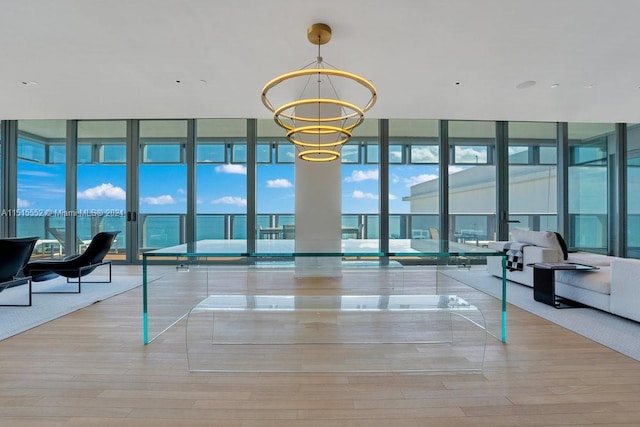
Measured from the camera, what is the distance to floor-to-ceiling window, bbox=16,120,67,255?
6297 millimetres

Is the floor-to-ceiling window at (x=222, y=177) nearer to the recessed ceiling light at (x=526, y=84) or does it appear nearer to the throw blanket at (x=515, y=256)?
the throw blanket at (x=515, y=256)

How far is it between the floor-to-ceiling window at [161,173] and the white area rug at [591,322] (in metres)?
5.55

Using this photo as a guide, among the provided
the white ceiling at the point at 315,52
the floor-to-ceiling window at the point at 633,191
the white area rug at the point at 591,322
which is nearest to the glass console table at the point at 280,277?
the white area rug at the point at 591,322

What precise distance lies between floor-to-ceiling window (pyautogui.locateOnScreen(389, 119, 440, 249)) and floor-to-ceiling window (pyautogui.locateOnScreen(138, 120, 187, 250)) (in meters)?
4.11

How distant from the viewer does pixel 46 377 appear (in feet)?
6.48

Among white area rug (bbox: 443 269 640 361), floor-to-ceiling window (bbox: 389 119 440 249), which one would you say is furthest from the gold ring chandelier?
white area rug (bbox: 443 269 640 361)

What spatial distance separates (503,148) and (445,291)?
382 centimetres

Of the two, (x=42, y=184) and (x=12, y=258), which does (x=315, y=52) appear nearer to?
(x=12, y=258)

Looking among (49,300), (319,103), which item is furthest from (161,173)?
(319,103)

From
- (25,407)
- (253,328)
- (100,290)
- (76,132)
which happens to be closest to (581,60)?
(253,328)

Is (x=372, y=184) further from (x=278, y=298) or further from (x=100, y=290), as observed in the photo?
(x=100, y=290)

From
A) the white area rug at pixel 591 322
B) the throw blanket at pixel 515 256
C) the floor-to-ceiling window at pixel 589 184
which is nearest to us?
the white area rug at pixel 591 322

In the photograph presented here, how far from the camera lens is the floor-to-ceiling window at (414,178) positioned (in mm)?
6328

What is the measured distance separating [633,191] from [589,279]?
4.83 meters
